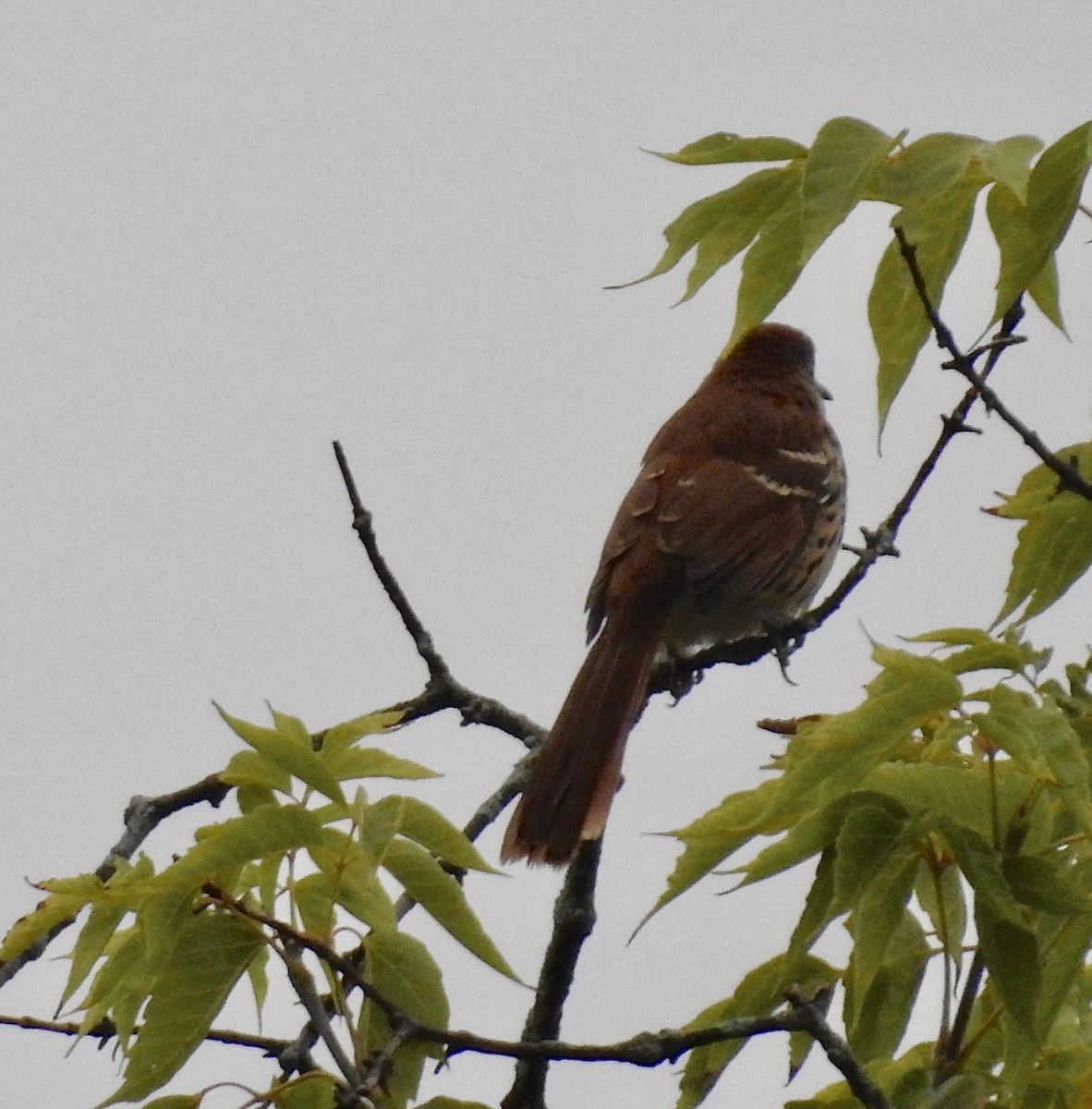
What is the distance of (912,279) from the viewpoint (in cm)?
243

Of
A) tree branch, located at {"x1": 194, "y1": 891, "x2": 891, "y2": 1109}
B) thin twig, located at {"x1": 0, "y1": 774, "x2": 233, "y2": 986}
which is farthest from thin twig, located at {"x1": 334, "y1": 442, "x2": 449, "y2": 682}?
tree branch, located at {"x1": 194, "y1": 891, "x2": 891, "y2": 1109}

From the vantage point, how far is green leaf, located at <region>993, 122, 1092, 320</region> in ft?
6.94

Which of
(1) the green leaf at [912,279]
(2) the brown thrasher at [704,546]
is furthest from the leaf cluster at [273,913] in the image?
(2) the brown thrasher at [704,546]

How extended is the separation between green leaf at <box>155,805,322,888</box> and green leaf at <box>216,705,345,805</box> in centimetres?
4

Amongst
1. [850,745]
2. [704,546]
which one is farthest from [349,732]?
[704,546]

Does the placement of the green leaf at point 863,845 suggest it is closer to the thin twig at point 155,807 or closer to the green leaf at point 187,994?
the green leaf at point 187,994

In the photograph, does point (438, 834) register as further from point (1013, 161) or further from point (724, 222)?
point (1013, 161)

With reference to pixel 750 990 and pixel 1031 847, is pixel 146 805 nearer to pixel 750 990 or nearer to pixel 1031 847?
pixel 750 990

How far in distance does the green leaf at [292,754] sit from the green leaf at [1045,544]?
3.39ft

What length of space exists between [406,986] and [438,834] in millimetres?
233

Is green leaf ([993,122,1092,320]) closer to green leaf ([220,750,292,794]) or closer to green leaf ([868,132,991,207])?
green leaf ([868,132,991,207])

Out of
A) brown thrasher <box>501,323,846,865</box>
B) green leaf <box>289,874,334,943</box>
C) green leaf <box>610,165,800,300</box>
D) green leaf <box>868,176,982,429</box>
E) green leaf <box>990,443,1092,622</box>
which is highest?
brown thrasher <box>501,323,846,865</box>

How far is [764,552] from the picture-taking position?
566 cm

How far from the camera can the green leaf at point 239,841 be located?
208 cm
